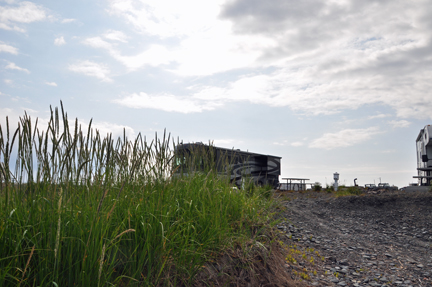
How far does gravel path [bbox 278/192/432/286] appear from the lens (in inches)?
182

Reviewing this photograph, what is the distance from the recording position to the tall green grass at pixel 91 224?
210 centimetres

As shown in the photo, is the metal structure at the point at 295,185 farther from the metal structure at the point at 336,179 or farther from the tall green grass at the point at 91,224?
the tall green grass at the point at 91,224

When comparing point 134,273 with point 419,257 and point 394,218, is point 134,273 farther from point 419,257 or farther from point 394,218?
point 394,218

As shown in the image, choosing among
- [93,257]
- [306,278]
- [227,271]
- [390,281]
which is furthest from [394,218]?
[93,257]

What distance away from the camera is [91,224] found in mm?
2068

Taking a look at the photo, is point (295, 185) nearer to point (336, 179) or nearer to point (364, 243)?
point (336, 179)

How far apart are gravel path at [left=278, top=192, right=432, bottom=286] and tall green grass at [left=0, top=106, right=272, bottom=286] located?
1.97 metres

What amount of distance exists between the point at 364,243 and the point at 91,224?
6.21 m

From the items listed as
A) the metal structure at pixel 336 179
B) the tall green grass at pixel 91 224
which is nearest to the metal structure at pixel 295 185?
the metal structure at pixel 336 179

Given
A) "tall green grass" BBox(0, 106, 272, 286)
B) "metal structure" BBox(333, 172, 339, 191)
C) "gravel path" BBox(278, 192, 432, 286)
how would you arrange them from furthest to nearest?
1. "metal structure" BBox(333, 172, 339, 191)
2. "gravel path" BBox(278, 192, 432, 286)
3. "tall green grass" BBox(0, 106, 272, 286)

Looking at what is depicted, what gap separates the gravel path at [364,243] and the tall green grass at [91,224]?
6.45 feet

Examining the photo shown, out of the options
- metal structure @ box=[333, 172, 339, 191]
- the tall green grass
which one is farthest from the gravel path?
metal structure @ box=[333, 172, 339, 191]

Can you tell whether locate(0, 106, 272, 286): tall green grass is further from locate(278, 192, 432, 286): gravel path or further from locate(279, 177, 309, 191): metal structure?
locate(279, 177, 309, 191): metal structure

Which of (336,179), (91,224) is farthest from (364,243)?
(336,179)
